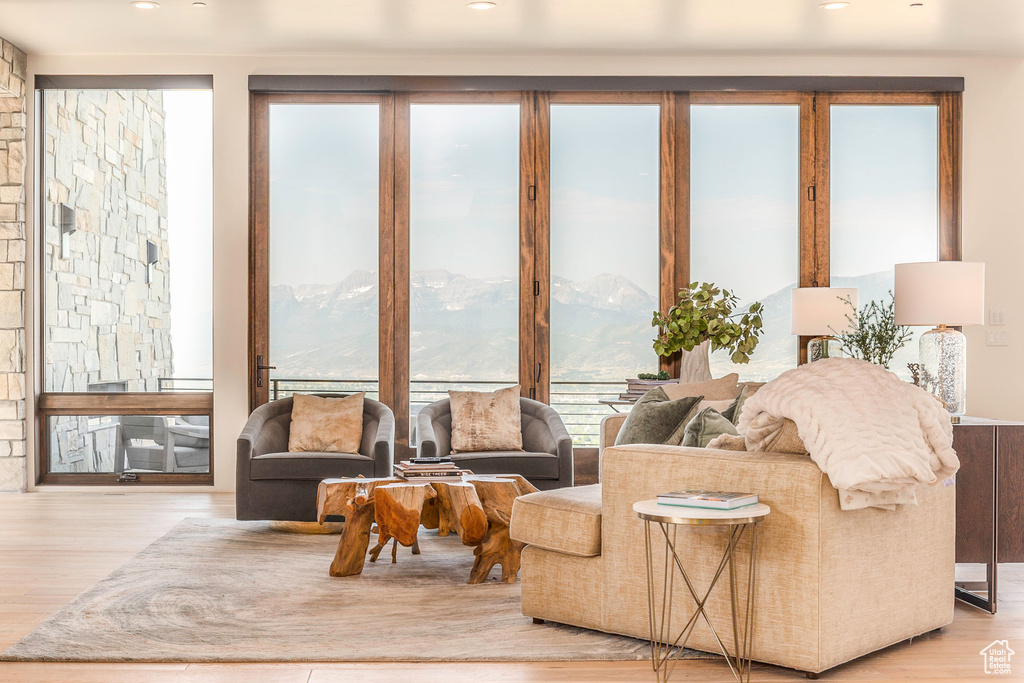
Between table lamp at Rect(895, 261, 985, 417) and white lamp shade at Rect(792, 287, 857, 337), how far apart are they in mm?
1038

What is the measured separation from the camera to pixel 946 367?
4.01 m

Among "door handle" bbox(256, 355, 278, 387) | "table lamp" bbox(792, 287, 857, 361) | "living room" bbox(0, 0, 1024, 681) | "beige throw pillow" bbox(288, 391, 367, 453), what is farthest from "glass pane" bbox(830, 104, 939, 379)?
"door handle" bbox(256, 355, 278, 387)

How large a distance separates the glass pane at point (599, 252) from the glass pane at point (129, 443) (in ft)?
8.35

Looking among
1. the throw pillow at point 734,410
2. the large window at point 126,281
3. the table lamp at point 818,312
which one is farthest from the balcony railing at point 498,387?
the throw pillow at point 734,410

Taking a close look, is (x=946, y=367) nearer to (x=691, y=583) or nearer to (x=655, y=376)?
(x=691, y=583)

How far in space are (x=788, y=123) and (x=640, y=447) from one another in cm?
408

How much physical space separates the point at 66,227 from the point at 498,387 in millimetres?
3215

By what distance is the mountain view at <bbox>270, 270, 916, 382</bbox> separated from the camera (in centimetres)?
634

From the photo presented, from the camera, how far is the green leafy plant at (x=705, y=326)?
5598 mm

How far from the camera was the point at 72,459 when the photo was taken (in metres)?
6.40

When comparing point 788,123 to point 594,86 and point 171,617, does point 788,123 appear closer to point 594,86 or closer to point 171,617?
point 594,86

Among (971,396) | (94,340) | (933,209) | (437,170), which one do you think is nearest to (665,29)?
(437,170)

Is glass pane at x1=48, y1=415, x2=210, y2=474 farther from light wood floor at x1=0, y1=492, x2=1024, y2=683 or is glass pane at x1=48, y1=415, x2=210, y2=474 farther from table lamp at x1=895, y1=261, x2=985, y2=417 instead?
table lamp at x1=895, y1=261, x2=985, y2=417

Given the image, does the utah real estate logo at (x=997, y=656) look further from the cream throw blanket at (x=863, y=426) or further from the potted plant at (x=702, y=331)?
the potted plant at (x=702, y=331)
